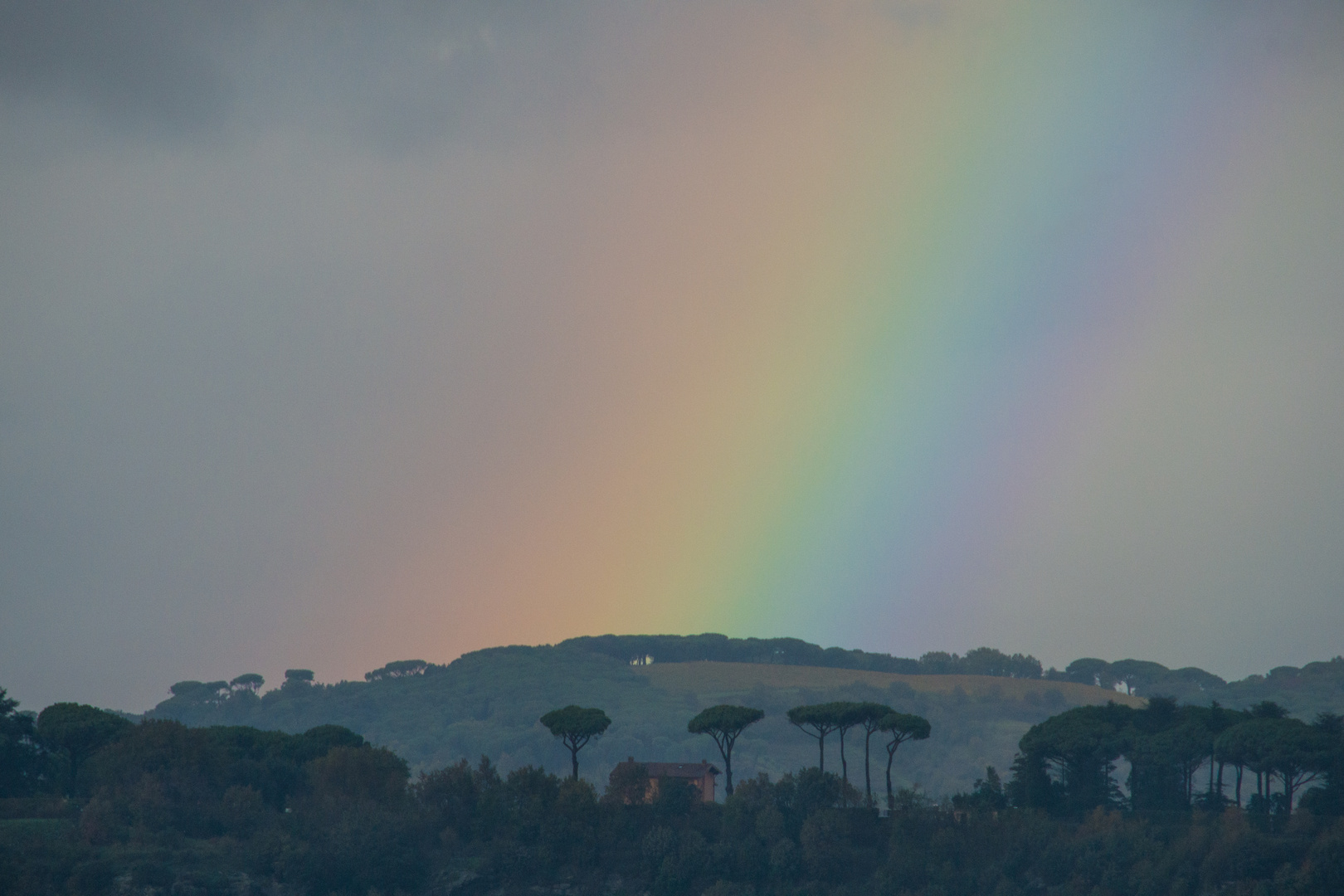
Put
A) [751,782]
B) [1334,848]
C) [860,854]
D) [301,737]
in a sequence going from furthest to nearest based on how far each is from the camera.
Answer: [301,737] < [751,782] < [860,854] < [1334,848]

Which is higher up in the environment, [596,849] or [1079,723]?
[1079,723]

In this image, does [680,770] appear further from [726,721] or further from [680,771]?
[726,721]

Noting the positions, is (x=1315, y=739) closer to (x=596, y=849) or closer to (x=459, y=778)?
(x=596, y=849)

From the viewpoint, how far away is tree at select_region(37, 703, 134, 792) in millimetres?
79812

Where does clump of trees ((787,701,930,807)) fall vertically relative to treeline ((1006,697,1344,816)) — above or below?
above

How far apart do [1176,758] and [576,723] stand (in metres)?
41.8

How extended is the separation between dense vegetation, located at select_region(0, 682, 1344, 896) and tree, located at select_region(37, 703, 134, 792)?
0.55 feet

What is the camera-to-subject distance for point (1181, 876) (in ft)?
222

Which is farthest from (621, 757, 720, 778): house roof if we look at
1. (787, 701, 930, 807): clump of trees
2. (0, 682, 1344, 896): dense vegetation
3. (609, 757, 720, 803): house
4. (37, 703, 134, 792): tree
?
(37, 703, 134, 792): tree

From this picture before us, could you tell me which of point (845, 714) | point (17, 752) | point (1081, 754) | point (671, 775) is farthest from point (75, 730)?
point (1081, 754)

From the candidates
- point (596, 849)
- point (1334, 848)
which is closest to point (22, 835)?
point (596, 849)

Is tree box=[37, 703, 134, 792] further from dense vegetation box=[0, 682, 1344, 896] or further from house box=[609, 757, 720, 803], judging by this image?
house box=[609, 757, 720, 803]

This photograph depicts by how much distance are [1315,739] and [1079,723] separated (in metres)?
15.5

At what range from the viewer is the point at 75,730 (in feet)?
262
